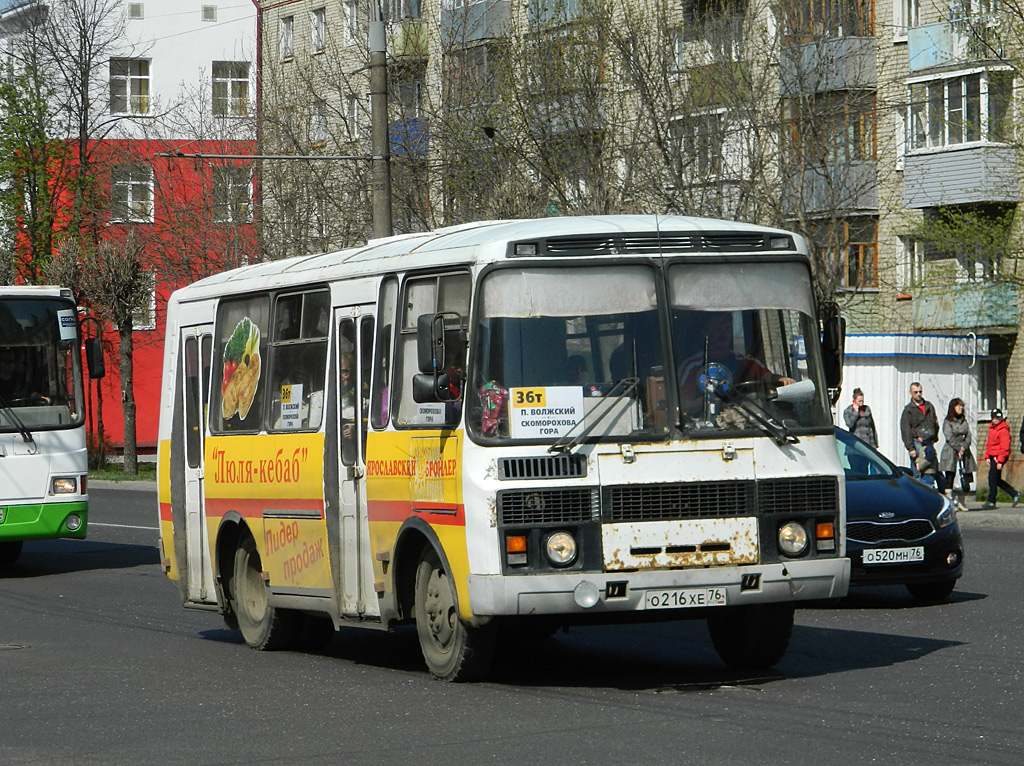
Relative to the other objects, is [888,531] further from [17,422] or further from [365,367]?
[17,422]

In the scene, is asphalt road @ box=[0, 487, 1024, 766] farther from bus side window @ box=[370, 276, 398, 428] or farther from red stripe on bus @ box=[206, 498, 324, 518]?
bus side window @ box=[370, 276, 398, 428]

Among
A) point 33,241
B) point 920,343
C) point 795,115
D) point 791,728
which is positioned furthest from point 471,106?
point 791,728

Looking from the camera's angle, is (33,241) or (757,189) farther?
(33,241)

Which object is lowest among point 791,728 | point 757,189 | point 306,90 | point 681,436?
point 791,728

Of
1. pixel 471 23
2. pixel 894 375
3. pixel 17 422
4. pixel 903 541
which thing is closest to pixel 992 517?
pixel 894 375

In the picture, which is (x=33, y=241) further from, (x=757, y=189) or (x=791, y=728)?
(x=791, y=728)

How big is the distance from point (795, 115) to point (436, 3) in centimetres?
990

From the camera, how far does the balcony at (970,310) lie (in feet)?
137

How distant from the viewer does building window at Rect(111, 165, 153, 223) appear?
48594 millimetres

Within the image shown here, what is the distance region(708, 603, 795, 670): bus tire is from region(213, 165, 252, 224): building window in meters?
34.5

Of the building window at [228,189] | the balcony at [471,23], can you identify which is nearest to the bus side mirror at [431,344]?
the balcony at [471,23]

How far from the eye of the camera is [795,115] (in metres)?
35.2

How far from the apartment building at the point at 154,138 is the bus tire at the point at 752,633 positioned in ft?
46.9

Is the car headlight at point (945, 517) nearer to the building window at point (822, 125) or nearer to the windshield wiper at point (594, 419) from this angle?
the windshield wiper at point (594, 419)
